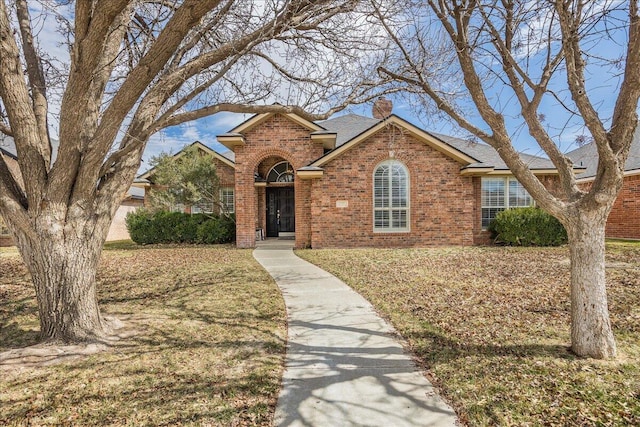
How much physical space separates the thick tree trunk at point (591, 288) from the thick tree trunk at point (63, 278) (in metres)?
5.50

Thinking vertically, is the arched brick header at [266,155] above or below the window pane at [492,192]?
above

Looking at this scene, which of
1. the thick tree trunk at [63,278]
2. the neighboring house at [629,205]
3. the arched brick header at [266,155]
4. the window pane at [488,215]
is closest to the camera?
the thick tree trunk at [63,278]

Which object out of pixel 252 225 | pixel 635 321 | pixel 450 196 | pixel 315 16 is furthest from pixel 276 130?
pixel 635 321

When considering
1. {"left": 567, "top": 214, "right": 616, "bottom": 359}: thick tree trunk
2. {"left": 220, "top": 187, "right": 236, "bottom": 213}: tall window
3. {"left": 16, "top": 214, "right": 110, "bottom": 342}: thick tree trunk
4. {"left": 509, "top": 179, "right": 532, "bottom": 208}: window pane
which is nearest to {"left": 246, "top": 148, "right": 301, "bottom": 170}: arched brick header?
{"left": 220, "top": 187, "right": 236, "bottom": 213}: tall window

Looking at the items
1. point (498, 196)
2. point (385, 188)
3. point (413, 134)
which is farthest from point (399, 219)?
point (498, 196)

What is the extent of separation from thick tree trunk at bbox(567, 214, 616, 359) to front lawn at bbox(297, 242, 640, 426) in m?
0.18

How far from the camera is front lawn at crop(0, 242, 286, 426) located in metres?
2.80

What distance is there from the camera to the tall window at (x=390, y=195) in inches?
536

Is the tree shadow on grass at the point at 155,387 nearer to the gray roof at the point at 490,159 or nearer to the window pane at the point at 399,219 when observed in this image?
the window pane at the point at 399,219

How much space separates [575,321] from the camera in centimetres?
369

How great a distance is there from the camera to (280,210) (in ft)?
58.1

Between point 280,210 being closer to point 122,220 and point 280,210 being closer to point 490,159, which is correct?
point 490,159

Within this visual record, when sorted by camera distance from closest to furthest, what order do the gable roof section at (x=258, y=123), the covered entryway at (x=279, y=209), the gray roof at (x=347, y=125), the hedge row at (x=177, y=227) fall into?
the gable roof section at (x=258, y=123), the hedge row at (x=177, y=227), the gray roof at (x=347, y=125), the covered entryway at (x=279, y=209)

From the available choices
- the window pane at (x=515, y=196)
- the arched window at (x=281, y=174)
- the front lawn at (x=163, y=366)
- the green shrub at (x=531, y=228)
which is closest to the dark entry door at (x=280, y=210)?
the arched window at (x=281, y=174)
